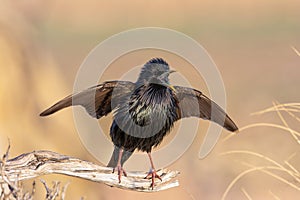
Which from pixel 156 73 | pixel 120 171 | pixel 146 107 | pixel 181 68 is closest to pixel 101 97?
pixel 146 107

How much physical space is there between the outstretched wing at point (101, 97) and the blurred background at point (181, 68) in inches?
46.4

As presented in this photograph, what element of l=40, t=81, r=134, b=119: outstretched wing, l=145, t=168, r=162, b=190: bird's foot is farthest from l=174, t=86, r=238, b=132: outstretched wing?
l=145, t=168, r=162, b=190: bird's foot

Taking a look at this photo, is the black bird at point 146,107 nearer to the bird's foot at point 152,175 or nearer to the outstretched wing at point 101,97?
the outstretched wing at point 101,97

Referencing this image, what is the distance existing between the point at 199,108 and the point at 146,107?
383mm

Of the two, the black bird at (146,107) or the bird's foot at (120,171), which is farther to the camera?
the black bird at (146,107)

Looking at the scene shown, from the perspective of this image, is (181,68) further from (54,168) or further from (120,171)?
(54,168)

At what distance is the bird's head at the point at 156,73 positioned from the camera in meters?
5.21

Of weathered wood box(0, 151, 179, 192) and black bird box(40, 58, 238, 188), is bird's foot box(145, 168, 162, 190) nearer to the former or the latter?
weathered wood box(0, 151, 179, 192)

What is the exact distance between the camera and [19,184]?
13.7 ft

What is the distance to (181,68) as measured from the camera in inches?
531

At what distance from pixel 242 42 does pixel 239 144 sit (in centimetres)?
642

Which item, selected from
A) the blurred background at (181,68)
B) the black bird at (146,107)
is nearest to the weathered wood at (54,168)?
the black bird at (146,107)

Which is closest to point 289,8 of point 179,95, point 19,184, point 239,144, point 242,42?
point 242,42

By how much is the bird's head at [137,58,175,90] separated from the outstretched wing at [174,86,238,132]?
0.34 feet
